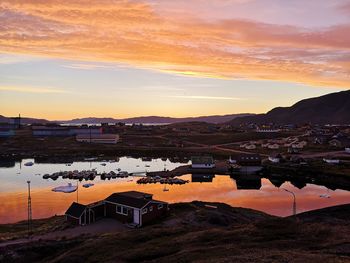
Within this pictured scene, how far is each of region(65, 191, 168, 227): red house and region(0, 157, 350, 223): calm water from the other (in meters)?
14.1

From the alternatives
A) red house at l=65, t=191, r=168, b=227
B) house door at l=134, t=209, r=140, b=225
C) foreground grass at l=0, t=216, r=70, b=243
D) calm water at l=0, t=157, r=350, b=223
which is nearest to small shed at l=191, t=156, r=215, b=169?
calm water at l=0, t=157, r=350, b=223

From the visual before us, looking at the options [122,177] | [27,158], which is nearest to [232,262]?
[122,177]

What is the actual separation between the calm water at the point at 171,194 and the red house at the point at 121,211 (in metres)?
14.1

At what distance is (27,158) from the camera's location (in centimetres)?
13025

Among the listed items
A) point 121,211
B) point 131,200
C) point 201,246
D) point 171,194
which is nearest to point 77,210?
point 121,211

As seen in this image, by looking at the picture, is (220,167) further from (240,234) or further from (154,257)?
(154,257)

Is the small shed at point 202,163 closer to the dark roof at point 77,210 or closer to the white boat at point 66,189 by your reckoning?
the white boat at point 66,189

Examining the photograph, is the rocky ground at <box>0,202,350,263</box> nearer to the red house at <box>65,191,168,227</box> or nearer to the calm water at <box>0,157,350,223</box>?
the red house at <box>65,191,168,227</box>

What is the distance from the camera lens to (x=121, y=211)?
150ft

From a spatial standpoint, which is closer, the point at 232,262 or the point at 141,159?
the point at 232,262

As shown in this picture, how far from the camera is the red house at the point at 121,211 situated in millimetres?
44281

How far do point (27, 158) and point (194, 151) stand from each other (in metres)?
58.0

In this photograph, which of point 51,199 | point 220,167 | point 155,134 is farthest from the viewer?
point 155,134

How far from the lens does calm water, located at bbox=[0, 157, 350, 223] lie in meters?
62.2
